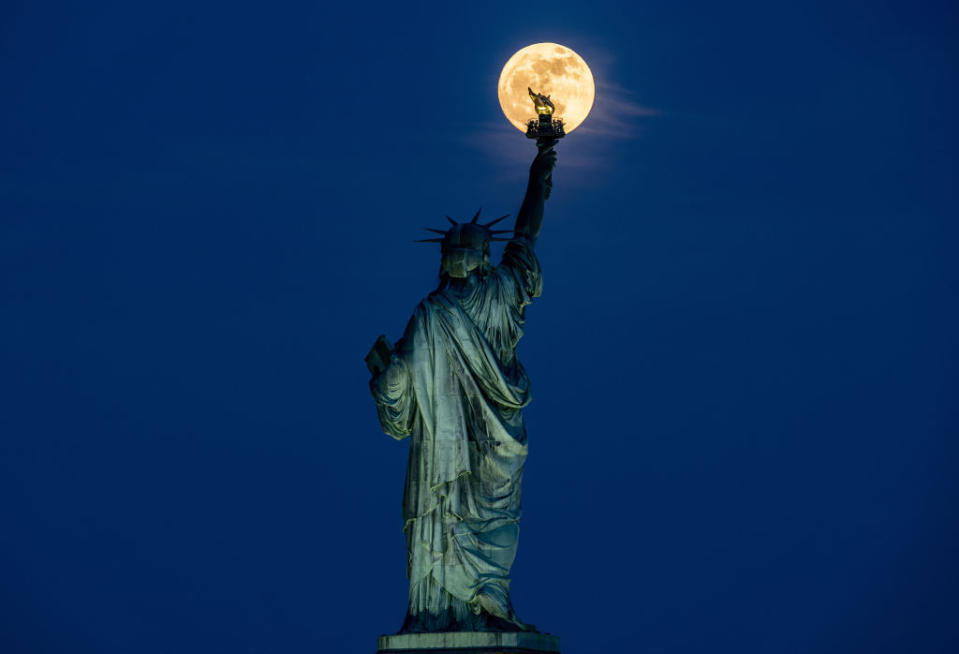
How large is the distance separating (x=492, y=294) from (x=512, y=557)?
112 inches

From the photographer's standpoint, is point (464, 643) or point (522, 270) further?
point (522, 270)

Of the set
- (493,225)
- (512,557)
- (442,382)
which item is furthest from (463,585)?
(493,225)

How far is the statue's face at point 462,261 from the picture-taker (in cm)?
2141

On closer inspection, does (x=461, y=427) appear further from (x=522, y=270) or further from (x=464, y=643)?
(x=464, y=643)

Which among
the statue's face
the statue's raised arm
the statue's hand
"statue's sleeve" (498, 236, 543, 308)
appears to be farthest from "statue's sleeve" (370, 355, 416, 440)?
the statue's hand

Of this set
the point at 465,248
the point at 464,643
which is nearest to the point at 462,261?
the point at 465,248

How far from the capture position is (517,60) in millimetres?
22312

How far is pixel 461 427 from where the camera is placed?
21.2m

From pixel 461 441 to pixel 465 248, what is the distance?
6.84 feet

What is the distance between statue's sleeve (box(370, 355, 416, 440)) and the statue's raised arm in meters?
2.13

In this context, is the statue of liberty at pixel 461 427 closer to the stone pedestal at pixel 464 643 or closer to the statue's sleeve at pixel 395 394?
the statue's sleeve at pixel 395 394

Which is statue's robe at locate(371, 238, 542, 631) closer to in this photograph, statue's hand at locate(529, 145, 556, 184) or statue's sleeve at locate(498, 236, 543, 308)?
statue's sleeve at locate(498, 236, 543, 308)

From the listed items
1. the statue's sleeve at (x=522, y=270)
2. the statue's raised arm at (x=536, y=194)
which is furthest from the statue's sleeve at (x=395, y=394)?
the statue's raised arm at (x=536, y=194)

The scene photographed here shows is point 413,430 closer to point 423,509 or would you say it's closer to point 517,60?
point 423,509
